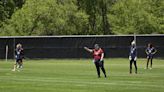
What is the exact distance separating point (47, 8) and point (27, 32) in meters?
4.98

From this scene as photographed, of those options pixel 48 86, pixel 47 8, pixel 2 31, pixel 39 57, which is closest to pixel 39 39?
pixel 39 57

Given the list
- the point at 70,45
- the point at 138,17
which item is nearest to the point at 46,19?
the point at 70,45

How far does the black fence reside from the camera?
58750 millimetres

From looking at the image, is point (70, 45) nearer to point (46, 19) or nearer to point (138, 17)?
point (46, 19)


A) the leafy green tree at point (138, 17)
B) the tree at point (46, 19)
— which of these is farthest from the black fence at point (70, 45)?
the leafy green tree at point (138, 17)

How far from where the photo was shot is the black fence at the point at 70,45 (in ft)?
193

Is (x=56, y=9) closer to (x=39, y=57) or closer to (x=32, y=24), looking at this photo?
(x=32, y=24)

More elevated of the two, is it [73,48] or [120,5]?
[120,5]

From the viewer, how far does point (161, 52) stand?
57719mm

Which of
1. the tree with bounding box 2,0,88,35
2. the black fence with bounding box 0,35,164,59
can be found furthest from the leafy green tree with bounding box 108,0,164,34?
the black fence with bounding box 0,35,164,59

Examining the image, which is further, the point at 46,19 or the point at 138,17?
the point at 46,19

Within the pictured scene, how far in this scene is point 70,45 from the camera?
60.0 m

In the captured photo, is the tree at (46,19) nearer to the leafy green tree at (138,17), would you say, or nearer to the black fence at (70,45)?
the leafy green tree at (138,17)

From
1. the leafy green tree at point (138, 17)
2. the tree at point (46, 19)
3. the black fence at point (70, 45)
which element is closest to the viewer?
the black fence at point (70, 45)
